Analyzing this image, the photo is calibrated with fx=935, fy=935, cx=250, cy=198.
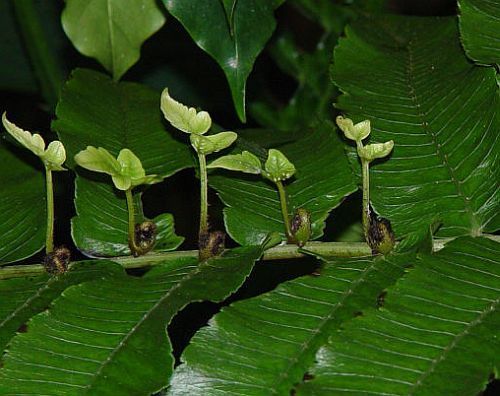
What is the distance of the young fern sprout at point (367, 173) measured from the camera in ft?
3.29

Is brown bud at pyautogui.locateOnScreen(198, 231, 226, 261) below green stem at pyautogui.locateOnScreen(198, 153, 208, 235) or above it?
below

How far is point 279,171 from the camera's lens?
104 cm

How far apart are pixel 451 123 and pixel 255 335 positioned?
15.4 inches

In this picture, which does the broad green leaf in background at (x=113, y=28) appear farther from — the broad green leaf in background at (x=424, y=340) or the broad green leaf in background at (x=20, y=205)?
the broad green leaf in background at (x=424, y=340)

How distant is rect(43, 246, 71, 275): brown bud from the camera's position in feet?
3.33

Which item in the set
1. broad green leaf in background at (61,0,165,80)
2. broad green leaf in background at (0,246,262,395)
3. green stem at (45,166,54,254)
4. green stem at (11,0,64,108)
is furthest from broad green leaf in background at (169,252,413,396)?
green stem at (11,0,64,108)

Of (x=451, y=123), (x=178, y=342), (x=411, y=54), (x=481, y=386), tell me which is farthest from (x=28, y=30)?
(x=481, y=386)

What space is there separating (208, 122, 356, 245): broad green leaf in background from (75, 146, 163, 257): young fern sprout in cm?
9

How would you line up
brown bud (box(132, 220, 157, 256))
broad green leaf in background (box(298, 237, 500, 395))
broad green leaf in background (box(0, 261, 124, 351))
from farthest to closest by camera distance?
brown bud (box(132, 220, 157, 256)) → broad green leaf in background (box(0, 261, 124, 351)) → broad green leaf in background (box(298, 237, 500, 395))

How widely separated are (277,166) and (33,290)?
295 mm

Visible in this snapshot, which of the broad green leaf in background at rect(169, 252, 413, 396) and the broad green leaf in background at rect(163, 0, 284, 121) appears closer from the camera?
the broad green leaf in background at rect(169, 252, 413, 396)

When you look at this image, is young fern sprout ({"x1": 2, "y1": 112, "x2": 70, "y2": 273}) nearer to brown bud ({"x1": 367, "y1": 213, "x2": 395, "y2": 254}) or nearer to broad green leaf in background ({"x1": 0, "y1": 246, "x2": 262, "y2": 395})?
broad green leaf in background ({"x1": 0, "y1": 246, "x2": 262, "y2": 395})

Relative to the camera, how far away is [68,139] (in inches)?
44.9

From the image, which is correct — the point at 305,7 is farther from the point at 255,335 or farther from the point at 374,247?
the point at 255,335
